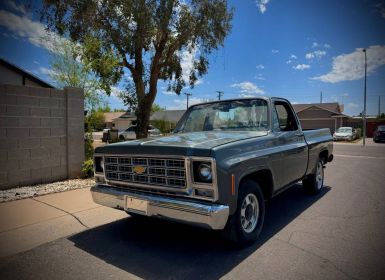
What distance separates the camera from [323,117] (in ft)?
144

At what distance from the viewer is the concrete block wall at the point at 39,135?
6469 mm

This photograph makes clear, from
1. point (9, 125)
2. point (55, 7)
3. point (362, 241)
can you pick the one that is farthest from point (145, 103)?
point (362, 241)

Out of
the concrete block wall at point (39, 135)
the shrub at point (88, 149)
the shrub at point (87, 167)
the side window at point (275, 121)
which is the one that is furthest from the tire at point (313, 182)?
the shrub at point (88, 149)

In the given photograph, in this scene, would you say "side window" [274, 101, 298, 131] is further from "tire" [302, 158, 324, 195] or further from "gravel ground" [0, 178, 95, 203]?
"gravel ground" [0, 178, 95, 203]

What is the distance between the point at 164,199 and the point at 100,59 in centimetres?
1120

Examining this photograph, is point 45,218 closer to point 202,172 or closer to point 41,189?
point 41,189

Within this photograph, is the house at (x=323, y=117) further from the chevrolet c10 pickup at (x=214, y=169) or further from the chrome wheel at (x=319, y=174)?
the chevrolet c10 pickup at (x=214, y=169)

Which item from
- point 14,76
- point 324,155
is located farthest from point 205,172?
point 14,76

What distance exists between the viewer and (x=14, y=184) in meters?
6.58

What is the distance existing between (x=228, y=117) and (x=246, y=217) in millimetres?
1743

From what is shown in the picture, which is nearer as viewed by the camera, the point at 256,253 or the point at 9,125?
the point at 256,253

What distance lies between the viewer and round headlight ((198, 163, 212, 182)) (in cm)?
312

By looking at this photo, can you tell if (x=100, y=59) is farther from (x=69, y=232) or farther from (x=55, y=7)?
(x=69, y=232)

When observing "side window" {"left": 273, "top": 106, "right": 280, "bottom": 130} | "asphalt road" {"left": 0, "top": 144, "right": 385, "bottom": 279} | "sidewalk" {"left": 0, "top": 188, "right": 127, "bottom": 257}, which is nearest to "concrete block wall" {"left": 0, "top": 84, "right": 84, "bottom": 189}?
"sidewalk" {"left": 0, "top": 188, "right": 127, "bottom": 257}
